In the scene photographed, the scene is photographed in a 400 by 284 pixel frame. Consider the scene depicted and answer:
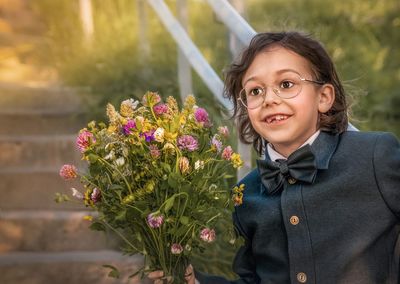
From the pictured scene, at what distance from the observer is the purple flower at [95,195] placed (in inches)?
59.9

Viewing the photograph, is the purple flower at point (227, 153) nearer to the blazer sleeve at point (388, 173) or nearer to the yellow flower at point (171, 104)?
the yellow flower at point (171, 104)

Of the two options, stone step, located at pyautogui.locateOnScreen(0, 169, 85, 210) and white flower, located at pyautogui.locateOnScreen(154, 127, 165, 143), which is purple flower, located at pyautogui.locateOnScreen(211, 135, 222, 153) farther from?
stone step, located at pyautogui.locateOnScreen(0, 169, 85, 210)

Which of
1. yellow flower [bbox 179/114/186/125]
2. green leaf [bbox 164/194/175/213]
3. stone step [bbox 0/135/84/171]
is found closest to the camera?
green leaf [bbox 164/194/175/213]

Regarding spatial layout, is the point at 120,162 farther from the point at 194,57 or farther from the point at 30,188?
the point at 30,188

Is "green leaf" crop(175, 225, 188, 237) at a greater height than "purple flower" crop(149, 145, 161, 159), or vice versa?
"purple flower" crop(149, 145, 161, 159)

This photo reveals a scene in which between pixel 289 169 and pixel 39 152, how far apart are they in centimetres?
214

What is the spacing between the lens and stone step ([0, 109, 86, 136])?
149 inches

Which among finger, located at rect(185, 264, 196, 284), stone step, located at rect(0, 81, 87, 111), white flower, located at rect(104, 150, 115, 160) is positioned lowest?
finger, located at rect(185, 264, 196, 284)

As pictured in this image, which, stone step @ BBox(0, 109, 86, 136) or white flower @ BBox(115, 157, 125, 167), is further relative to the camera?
stone step @ BBox(0, 109, 86, 136)

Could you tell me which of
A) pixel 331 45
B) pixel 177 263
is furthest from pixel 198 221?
pixel 331 45

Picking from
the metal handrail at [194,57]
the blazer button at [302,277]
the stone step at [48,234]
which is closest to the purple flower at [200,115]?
the blazer button at [302,277]

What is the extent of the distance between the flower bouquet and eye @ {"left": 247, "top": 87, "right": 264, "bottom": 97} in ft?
0.75

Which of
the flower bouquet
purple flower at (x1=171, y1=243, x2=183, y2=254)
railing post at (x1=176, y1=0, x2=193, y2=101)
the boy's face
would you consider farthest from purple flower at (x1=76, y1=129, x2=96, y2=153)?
railing post at (x1=176, y1=0, x2=193, y2=101)

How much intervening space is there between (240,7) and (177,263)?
1.58m
